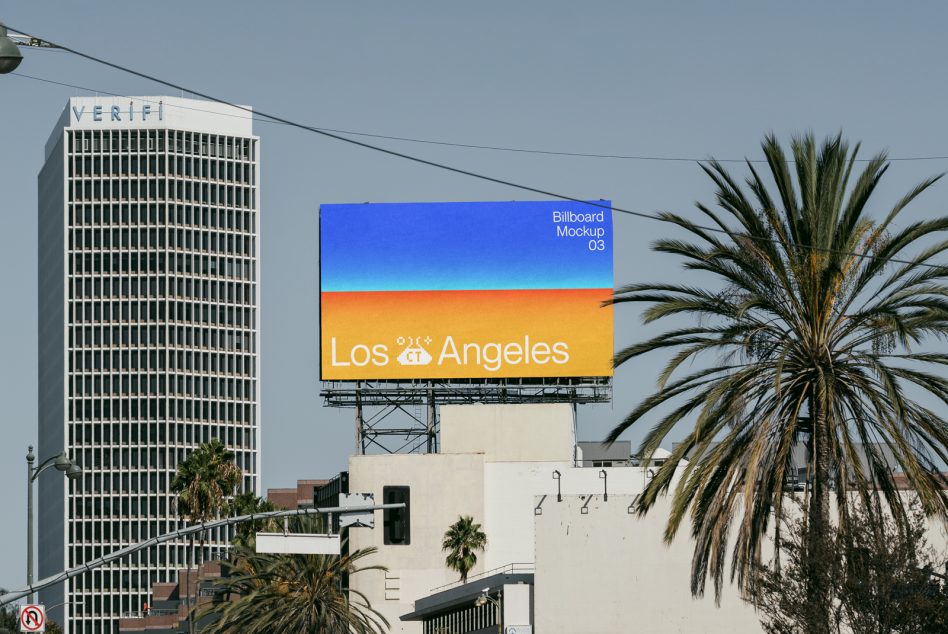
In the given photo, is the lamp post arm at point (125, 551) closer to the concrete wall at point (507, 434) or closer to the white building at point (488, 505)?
the white building at point (488, 505)

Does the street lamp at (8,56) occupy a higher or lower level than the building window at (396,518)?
higher

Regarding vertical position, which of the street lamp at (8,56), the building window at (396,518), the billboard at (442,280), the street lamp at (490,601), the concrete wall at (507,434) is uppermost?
the billboard at (442,280)

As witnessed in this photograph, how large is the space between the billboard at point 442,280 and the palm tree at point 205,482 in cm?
1483

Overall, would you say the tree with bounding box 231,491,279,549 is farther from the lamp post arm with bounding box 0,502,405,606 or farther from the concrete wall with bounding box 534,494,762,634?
the lamp post arm with bounding box 0,502,405,606

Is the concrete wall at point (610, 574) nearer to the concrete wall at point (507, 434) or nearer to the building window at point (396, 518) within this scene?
the concrete wall at point (507, 434)

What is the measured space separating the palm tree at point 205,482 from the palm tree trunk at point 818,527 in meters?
86.5

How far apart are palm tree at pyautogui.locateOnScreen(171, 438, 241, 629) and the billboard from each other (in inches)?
584

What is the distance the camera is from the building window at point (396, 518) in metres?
39.2

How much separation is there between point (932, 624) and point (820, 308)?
7.66m

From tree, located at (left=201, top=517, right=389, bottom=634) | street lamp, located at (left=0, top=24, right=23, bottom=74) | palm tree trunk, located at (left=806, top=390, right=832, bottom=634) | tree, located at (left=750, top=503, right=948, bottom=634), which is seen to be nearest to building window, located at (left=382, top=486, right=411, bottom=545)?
tree, located at (left=750, top=503, right=948, bottom=634)

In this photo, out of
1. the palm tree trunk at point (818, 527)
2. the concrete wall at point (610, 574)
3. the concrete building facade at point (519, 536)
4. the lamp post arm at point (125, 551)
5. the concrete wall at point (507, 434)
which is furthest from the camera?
the concrete wall at point (507, 434)

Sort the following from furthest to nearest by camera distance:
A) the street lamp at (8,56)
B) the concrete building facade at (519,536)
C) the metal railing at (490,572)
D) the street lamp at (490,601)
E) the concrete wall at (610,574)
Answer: the metal railing at (490,572), the street lamp at (490,601), the concrete building facade at (519,536), the concrete wall at (610,574), the street lamp at (8,56)

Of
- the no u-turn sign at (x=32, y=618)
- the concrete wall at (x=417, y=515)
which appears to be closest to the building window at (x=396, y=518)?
the no u-turn sign at (x=32, y=618)

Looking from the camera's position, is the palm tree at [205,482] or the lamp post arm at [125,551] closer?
the lamp post arm at [125,551]
